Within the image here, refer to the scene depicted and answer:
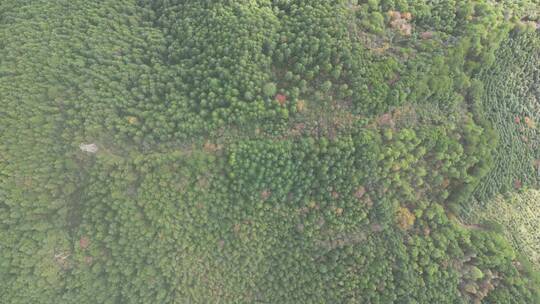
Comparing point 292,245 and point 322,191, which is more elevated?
point 322,191

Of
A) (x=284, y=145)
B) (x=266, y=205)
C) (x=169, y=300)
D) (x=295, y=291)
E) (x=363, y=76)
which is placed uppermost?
(x=363, y=76)

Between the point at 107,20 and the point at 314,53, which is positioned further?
the point at 107,20

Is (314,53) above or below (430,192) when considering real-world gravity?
above

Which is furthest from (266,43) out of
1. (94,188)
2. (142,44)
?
(94,188)

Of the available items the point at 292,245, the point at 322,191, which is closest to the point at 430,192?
the point at 322,191

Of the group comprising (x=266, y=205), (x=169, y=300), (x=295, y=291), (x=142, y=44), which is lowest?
(x=169, y=300)

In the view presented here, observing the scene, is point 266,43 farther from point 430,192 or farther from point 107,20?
point 430,192

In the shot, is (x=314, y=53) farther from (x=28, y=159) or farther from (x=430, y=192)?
(x=28, y=159)
